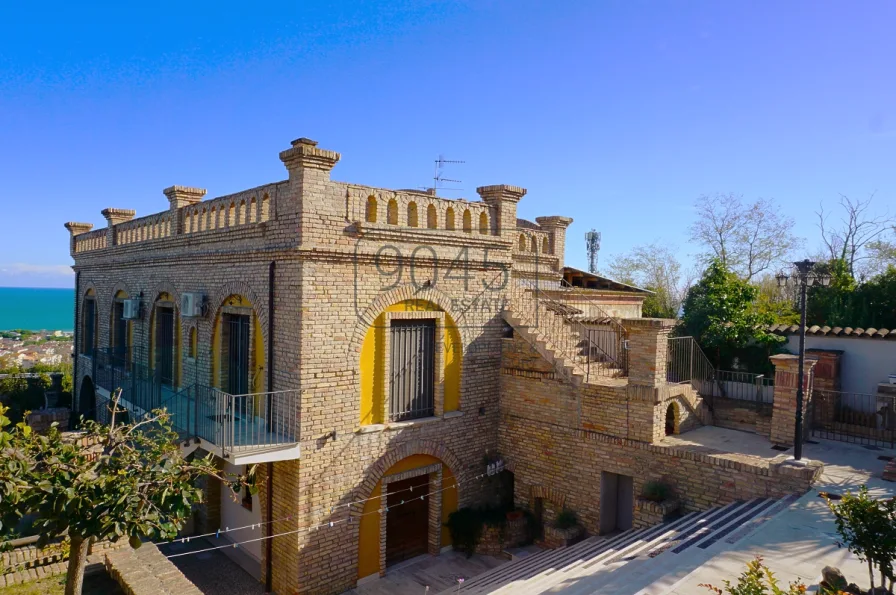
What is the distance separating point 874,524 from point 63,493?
25.6 ft

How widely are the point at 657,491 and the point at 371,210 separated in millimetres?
6878

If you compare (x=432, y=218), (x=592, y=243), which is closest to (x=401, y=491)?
(x=432, y=218)

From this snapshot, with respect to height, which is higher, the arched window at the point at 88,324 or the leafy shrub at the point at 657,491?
the arched window at the point at 88,324

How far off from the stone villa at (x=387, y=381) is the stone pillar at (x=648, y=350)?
4 centimetres

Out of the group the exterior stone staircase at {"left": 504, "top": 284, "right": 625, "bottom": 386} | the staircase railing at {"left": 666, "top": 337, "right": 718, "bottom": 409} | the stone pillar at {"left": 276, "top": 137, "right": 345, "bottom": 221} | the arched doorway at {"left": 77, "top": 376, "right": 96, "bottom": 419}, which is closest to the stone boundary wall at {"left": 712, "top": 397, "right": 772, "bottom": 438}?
the staircase railing at {"left": 666, "top": 337, "right": 718, "bottom": 409}

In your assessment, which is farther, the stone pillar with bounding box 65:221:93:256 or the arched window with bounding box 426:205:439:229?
the stone pillar with bounding box 65:221:93:256

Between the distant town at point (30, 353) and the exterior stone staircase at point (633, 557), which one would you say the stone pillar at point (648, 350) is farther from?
the distant town at point (30, 353)

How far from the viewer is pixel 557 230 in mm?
15820

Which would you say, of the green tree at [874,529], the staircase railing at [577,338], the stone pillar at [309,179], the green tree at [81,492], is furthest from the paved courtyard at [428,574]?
the stone pillar at [309,179]

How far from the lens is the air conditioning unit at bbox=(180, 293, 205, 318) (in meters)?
11.6

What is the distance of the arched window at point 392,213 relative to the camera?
33.7 feet

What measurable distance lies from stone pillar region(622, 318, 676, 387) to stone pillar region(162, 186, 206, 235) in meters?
9.58

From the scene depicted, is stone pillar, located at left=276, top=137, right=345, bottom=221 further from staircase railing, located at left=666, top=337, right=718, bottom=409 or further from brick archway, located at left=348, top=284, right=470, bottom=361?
staircase railing, located at left=666, top=337, right=718, bottom=409

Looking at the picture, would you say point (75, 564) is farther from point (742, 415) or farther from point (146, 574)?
point (742, 415)
